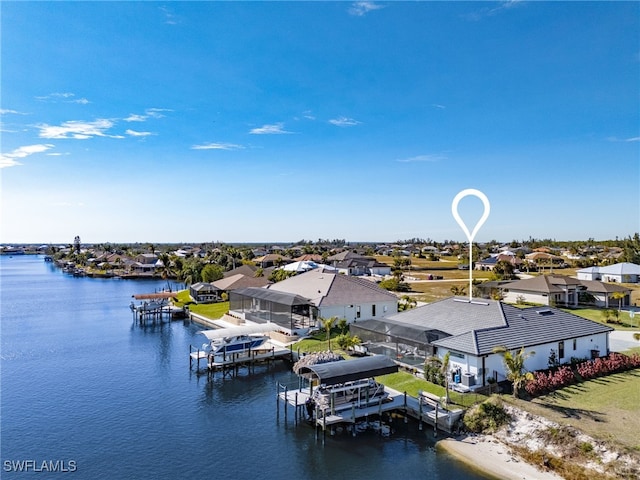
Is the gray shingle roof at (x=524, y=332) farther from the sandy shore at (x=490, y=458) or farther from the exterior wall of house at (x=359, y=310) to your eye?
the exterior wall of house at (x=359, y=310)

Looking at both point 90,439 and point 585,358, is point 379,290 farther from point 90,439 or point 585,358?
point 90,439

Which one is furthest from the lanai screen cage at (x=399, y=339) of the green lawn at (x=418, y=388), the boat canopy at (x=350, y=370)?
the boat canopy at (x=350, y=370)

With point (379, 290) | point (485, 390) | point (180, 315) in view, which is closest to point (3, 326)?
point (180, 315)

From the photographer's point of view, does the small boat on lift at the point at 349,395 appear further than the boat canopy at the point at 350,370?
Yes

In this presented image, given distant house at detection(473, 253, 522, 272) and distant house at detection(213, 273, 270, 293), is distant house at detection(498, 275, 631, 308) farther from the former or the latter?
distant house at detection(473, 253, 522, 272)

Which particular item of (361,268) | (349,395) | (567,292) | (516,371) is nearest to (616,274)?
Result: (567,292)

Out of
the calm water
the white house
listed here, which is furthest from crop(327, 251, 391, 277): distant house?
the calm water

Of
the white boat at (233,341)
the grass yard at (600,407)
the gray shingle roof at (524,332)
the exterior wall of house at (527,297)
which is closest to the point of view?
the grass yard at (600,407)

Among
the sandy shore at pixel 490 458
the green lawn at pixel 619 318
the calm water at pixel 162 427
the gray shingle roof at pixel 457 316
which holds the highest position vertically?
the gray shingle roof at pixel 457 316
